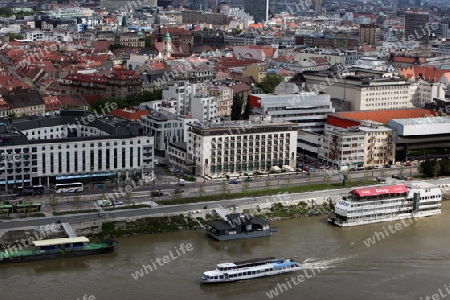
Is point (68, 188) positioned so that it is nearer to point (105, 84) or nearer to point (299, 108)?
point (299, 108)

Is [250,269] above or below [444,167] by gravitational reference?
below

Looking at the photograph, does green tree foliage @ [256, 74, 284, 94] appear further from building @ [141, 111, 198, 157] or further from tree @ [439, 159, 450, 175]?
tree @ [439, 159, 450, 175]

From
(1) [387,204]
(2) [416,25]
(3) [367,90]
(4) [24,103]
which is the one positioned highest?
(2) [416,25]

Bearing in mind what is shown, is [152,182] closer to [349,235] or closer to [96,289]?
[349,235]

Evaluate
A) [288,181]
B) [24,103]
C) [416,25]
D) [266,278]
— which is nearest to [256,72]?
[24,103]

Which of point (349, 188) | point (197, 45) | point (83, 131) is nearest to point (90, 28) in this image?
point (197, 45)
